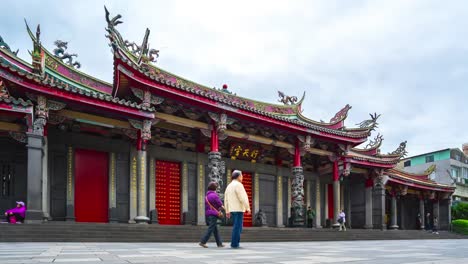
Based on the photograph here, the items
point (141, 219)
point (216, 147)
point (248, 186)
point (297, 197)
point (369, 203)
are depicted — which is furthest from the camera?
point (369, 203)

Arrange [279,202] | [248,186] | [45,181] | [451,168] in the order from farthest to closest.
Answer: [451,168]
[279,202]
[248,186]
[45,181]

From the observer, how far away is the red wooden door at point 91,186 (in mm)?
15781

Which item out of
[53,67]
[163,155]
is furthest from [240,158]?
[53,67]

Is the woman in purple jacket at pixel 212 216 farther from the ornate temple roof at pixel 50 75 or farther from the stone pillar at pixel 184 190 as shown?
the stone pillar at pixel 184 190

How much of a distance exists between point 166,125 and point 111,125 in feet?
7.81

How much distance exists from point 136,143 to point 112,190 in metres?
1.82

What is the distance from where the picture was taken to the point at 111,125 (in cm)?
1502

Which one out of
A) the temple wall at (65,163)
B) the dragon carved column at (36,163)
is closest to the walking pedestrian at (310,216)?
the temple wall at (65,163)

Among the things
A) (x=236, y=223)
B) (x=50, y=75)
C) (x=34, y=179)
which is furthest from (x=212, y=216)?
(x=50, y=75)

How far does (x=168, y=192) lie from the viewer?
17938 millimetres

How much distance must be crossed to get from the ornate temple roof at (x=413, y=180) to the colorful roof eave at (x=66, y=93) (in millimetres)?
17300

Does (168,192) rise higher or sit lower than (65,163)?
lower

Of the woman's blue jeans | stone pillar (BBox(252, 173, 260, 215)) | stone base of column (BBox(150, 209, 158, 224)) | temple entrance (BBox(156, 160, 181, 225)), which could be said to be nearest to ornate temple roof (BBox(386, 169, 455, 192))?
stone pillar (BBox(252, 173, 260, 215))

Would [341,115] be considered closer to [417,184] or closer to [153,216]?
[417,184]
